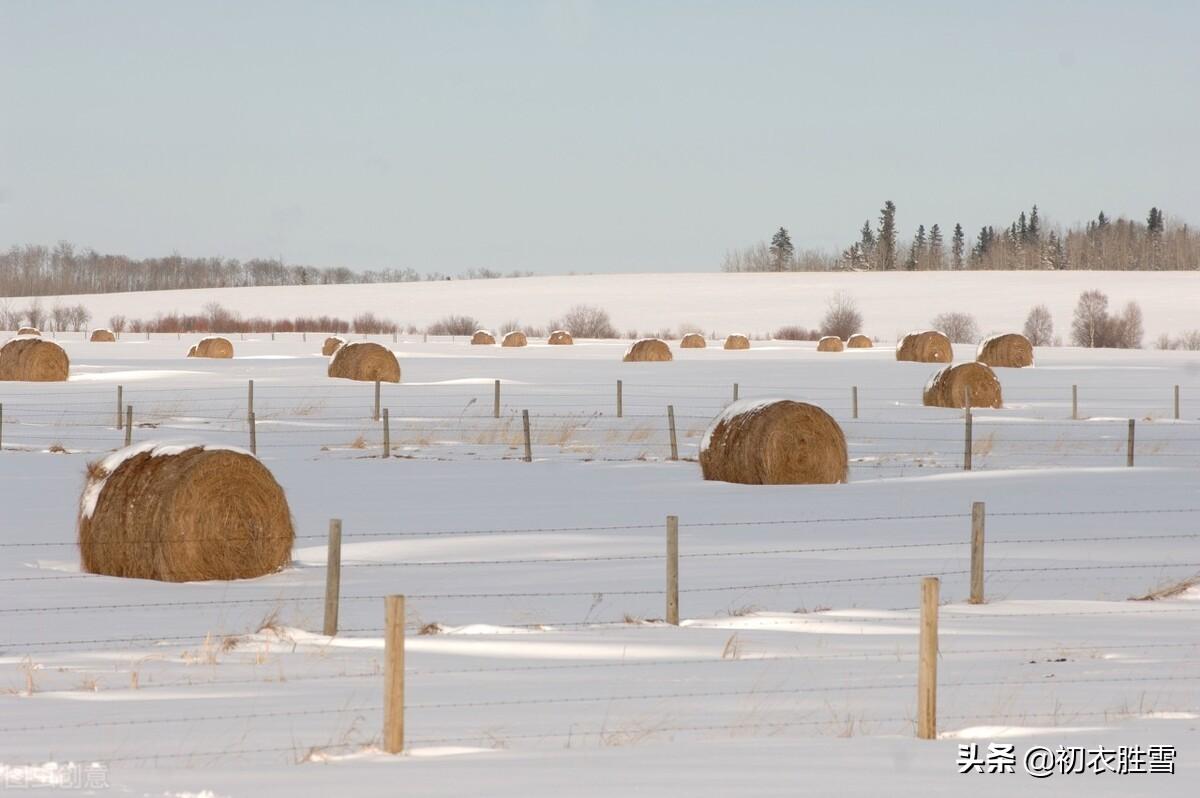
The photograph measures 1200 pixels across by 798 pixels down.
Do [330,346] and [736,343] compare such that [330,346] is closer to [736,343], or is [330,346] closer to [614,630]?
[736,343]

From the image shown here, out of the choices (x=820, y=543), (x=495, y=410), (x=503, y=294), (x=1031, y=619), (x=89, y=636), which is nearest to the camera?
(x=89, y=636)

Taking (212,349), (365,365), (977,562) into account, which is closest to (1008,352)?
(365,365)

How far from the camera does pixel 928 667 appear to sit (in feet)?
26.2

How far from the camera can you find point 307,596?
13.1m

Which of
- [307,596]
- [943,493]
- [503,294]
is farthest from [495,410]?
[503,294]

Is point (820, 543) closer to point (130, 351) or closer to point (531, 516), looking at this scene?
point (531, 516)

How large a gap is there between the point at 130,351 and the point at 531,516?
1844 inches

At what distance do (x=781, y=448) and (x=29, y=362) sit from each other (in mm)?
26167

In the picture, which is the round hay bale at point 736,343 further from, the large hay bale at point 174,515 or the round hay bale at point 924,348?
the large hay bale at point 174,515

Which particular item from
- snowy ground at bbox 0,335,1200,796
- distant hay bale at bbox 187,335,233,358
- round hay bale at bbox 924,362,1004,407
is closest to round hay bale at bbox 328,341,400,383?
distant hay bale at bbox 187,335,233,358

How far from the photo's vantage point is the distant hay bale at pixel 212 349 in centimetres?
5656

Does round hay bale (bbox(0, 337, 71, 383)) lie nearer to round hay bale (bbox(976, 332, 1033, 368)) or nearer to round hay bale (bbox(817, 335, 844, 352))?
round hay bale (bbox(976, 332, 1033, 368))

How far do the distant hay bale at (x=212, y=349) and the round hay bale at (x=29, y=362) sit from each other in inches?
558

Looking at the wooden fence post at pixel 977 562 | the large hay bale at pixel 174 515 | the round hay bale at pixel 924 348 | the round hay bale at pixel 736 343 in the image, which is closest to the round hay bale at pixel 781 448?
the wooden fence post at pixel 977 562
